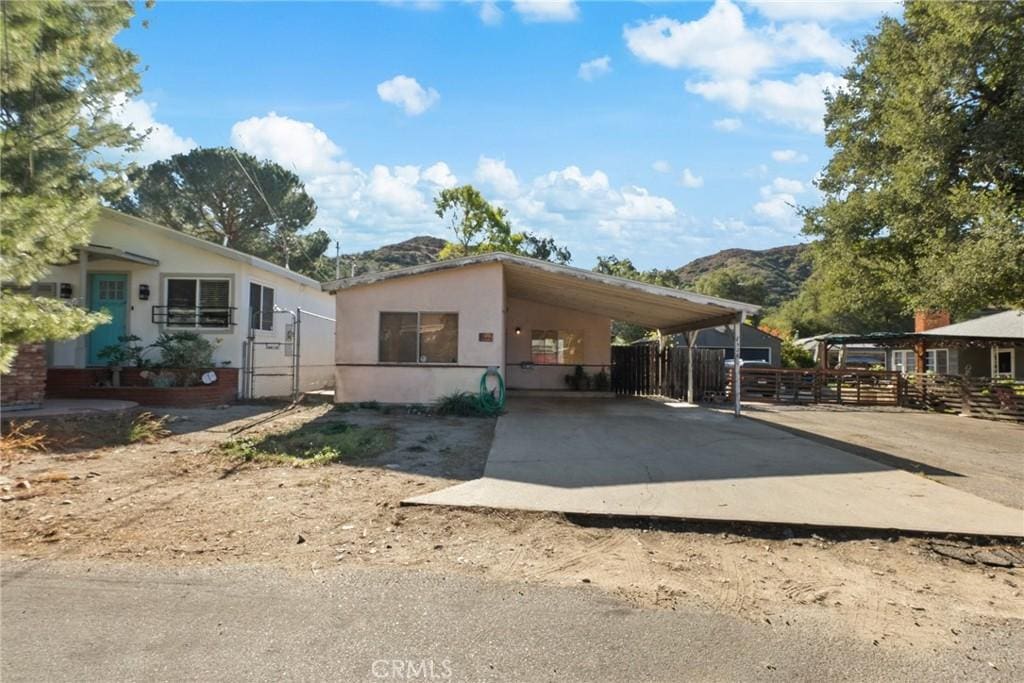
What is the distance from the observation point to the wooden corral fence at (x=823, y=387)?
19.2 metres

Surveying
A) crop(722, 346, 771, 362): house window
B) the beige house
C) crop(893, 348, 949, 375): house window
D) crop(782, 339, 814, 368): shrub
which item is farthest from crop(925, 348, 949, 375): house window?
the beige house

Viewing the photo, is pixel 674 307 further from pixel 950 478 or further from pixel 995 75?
pixel 995 75

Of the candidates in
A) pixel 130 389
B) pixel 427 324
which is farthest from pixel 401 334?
pixel 130 389

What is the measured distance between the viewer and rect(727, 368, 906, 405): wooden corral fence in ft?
63.0

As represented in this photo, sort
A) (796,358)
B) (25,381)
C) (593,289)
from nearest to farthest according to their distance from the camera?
(25,381) → (593,289) → (796,358)

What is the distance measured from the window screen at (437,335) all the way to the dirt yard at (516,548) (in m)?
6.32

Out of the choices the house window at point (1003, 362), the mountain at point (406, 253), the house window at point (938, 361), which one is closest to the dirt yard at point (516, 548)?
the house window at point (1003, 362)

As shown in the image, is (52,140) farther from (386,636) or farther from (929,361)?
(929,361)

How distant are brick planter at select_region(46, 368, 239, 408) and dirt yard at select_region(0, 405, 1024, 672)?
608cm

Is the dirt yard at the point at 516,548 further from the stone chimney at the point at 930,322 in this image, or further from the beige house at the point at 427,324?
the stone chimney at the point at 930,322

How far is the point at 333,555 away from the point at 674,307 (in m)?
10.4

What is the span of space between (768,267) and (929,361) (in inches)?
2901

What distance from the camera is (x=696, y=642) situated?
130 inches

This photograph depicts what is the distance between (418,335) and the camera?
12953 mm
